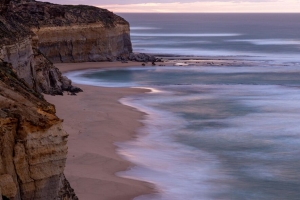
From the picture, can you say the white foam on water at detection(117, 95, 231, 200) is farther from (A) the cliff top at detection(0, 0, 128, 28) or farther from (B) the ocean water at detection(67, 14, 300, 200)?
(A) the cliff top at detection(0, 0, 128, 28)

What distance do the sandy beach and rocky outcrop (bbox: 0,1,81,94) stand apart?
105 centimetres

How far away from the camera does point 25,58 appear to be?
2903 centimetres

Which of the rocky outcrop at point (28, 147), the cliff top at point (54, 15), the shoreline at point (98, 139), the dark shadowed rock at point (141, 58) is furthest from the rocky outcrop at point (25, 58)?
the dark shadowed rock at point (141, 58)

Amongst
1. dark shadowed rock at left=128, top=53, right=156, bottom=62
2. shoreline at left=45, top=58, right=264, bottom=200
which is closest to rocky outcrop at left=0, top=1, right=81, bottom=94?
shoreline at left=45, top=58, right=264, bottom=200

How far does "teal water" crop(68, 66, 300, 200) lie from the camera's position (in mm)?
20188

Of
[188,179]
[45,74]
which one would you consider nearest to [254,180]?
[188,179]

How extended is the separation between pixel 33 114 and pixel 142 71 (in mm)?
46813

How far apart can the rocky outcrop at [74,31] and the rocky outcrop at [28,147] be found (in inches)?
1748

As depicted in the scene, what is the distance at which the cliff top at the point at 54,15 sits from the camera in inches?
2242

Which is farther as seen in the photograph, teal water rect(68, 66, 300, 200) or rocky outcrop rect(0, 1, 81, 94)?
rocky outcrop rect(0, 1, 81, 94)

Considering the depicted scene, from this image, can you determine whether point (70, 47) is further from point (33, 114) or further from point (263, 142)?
point (33, 114)

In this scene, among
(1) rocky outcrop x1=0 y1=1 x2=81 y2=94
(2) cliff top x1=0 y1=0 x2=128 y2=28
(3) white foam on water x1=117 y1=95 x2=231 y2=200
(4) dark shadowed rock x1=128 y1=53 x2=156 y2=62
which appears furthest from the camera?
(4) dark shadowed rock x1=128 y1=53 x2=156 y2=62

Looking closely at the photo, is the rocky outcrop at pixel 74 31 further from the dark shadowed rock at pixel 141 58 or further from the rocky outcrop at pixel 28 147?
the rocky outcrop at pixel 28 147

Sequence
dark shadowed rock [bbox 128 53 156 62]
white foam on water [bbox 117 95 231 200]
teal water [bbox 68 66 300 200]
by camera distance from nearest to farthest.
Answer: white foam on water [bbox 117 95 231 200]
teal water [bbox 68 66 300 200]
dark shadowed rock [bbox 128 53 156 62]
